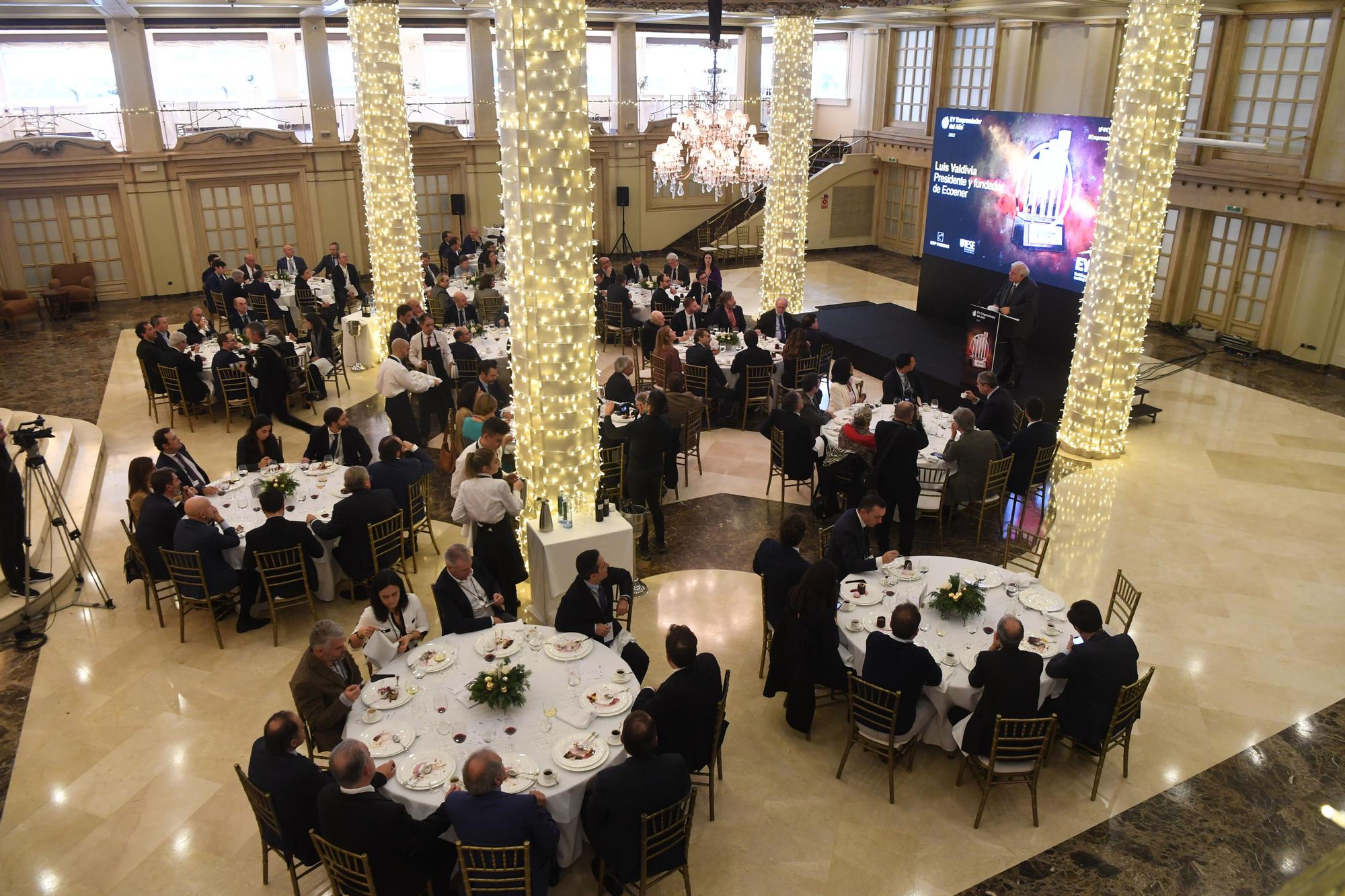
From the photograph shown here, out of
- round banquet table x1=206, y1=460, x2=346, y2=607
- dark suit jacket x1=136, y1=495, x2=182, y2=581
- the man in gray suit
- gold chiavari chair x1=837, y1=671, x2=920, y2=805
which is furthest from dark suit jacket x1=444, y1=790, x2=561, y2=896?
the man in gray suit

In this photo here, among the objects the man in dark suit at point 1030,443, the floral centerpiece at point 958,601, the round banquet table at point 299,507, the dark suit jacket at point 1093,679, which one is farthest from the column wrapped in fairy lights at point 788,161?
the dark suit jacket at point 1093,679

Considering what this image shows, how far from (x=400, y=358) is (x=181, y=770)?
491 centimetres

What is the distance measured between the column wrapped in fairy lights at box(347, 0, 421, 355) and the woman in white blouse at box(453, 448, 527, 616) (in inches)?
270

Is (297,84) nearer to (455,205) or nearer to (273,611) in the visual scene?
(455,205)

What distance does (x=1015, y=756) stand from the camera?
215 inches

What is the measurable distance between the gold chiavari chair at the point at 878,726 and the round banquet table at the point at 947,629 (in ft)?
0.75

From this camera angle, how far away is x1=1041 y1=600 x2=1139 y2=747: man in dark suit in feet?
17.7

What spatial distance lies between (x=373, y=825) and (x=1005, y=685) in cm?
342

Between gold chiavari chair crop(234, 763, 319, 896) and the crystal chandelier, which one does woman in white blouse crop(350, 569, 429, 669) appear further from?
the crystal chandelier

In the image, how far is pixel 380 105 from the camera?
39.7 ft

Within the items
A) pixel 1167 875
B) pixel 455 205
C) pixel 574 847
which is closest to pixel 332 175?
pixel 455 205

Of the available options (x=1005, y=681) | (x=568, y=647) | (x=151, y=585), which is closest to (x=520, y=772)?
(x=568, y=647)

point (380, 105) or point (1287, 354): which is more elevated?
point (380, 105)

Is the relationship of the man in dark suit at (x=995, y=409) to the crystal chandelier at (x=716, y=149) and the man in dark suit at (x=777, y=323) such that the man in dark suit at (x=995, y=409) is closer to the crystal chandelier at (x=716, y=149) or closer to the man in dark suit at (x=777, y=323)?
the man in dark suit at (x=777, y=323)
